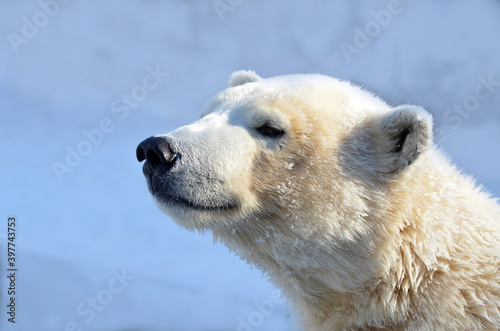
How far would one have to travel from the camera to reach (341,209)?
4.42 meters

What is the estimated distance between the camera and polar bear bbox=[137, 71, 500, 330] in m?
4.37

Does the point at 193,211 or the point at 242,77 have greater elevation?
the point at 242,77

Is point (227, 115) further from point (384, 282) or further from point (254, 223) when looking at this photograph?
point (384, 282)

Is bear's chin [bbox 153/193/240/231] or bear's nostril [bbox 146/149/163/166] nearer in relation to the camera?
bear's nostril [bbox 146/149/163/166]

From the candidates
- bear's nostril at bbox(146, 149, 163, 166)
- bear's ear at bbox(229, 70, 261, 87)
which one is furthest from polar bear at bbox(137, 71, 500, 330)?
bear's ear at bbox(229, 70, 261, 87)

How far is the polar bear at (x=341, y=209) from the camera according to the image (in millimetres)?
4367

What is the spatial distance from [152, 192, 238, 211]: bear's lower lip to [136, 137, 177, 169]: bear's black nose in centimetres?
31

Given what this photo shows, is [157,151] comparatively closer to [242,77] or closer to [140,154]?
[140,154]

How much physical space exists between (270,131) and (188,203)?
1.09 metres

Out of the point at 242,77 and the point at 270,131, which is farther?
the point at 242,77

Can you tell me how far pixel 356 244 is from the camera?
444 centimetres

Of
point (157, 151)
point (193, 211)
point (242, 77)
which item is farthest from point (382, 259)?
point (242, 77)

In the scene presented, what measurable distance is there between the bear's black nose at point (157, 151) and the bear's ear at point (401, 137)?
205 centimetres

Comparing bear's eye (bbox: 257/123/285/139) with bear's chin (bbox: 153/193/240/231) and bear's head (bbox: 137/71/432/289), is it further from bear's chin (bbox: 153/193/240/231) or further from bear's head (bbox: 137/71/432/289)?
bear's chin (bbox: 153/193/240/231)
